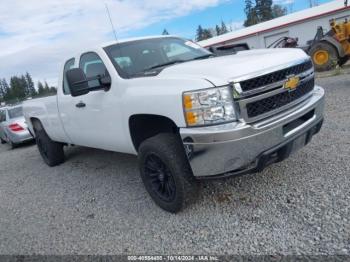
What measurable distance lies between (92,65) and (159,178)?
1.97m

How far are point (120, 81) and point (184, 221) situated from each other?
1.71 meters

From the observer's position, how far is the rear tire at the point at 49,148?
22.3 feet

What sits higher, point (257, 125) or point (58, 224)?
point (257, 125)

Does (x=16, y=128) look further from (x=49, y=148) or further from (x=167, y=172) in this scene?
(x=167, y=172)

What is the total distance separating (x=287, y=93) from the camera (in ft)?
11.1

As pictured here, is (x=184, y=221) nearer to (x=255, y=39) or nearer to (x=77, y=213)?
(x=77, y=213)

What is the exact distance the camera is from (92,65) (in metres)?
4.70

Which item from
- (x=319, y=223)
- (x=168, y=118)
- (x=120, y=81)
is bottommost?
(x=319, y=223)

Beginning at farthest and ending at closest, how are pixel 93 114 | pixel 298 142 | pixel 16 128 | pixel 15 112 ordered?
pixel 15 112
pixel 16 128
pixel 93 114
pixel 298 142

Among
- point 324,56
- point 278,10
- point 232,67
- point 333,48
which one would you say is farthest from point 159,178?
point 278,10

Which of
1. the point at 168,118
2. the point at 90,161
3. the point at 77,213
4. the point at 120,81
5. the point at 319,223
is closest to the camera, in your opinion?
the point at 319,223

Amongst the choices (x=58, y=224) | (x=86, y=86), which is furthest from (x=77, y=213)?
(x=86, y=86)

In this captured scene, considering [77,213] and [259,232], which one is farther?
[77,213]

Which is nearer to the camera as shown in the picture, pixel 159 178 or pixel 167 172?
pixel 167 172
